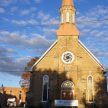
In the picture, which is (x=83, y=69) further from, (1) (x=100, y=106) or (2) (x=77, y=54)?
(1) (x=100, y=106)

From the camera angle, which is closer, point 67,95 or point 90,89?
point 90,89

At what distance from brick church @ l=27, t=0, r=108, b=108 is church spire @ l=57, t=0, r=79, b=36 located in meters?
0.40

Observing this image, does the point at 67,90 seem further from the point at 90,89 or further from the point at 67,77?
the point at 90,89

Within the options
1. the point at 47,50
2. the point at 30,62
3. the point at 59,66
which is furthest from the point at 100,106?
the point at 30,62

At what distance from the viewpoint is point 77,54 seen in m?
44.9

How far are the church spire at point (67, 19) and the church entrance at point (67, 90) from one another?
8.07m

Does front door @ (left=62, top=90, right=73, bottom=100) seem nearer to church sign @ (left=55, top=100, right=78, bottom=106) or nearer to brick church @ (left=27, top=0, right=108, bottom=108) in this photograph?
brick church @ (left=27, top=0, right=108, bottom=108)

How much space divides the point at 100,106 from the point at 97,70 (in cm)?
538

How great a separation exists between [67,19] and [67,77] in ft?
33.8

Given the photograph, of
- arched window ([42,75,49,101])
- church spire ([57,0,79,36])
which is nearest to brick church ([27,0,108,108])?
arched window ([42,75,49,101])

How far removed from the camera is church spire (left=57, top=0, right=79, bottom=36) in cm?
4681

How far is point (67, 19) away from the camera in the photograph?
159 feet

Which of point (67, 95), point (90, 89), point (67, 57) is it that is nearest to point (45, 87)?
point (67, 95)

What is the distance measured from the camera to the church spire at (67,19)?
4681cm
